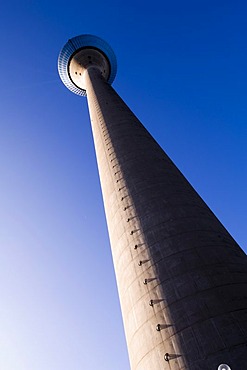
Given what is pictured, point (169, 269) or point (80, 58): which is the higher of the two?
point (80, 58)

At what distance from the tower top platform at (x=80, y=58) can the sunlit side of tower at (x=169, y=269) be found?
2764cm

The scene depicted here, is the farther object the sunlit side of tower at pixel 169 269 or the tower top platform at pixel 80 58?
the tower top platform at pixel 80 58

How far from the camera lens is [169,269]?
1176cm

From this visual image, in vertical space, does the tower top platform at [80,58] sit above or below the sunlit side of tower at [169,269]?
above

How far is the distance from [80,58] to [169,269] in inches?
1596

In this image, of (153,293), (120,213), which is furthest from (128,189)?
(153,293)

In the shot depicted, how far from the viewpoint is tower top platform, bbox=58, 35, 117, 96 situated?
144 ft

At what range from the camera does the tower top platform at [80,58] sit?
4400 centimetres

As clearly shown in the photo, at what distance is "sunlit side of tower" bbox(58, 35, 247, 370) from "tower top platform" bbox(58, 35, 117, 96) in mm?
27640

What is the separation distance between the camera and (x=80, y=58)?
43969 mm

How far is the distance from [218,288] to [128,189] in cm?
845

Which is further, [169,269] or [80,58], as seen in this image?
[80,58]

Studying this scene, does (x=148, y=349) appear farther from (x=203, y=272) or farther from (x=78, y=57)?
(x=78, y=57)

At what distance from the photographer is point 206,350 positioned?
8844 mm
